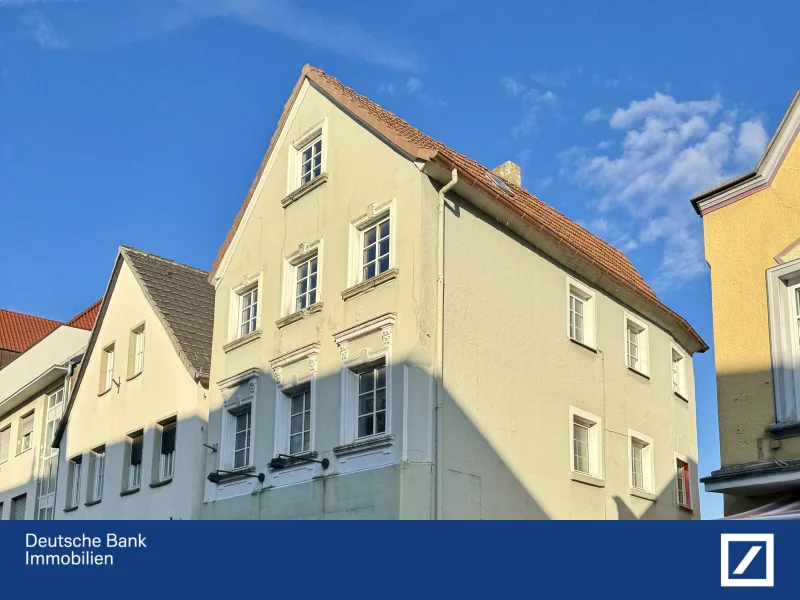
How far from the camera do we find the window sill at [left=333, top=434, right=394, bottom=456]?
18281 mm

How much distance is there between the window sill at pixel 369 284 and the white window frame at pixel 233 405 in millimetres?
3361

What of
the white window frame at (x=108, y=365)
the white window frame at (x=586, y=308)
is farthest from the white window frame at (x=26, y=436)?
the white window frame at (x=586, y=308)

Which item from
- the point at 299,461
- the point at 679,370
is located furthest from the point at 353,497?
the point at 679,370

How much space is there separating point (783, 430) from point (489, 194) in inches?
366

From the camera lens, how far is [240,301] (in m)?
24.1

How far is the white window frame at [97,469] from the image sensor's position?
2772 cm

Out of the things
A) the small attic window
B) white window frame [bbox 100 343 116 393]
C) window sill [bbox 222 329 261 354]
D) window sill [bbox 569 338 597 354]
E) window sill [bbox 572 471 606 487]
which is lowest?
window sill [bbox 572 471 606 487]

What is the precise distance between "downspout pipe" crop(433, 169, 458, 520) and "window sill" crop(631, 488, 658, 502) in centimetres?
642

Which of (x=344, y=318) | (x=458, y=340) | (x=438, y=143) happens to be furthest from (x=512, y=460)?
(x=438, y=143)

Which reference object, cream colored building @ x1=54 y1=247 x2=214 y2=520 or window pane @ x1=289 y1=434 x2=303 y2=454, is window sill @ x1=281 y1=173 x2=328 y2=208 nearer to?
cream colored building @ x1=54 y1=247 x2=214 y2=520

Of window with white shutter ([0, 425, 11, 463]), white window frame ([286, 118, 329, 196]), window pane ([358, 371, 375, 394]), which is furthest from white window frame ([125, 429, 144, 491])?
window with white shutter ([0, 425, 11, 463])

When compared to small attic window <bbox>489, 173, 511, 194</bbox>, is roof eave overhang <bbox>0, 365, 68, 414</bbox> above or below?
below

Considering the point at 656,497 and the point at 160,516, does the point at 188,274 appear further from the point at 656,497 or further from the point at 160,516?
the point at 656,497

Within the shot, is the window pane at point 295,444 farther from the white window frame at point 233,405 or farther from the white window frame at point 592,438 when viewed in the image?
the white window frame at point 592,438
